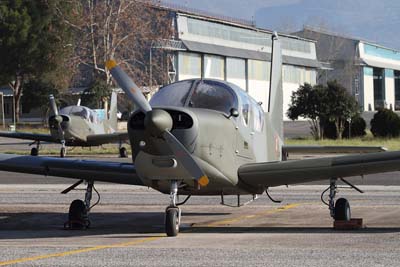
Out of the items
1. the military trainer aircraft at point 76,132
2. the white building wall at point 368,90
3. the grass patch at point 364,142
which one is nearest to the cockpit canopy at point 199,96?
the military trainer aircraft at point 76,132

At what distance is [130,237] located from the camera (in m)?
12.6

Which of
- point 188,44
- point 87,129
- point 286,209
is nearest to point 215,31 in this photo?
point 188,44

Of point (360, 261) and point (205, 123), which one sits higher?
point (205, 123)

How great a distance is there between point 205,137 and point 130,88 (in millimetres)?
1296

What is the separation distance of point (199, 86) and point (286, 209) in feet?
16.1

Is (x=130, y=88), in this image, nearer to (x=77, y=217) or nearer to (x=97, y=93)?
(x=77, y=217)

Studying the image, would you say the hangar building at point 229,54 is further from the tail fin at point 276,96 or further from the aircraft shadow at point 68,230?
the aircraft shadow at point 68,230

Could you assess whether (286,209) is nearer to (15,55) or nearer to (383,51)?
(15,55)

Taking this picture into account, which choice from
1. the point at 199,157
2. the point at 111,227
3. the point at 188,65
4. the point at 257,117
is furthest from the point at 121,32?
the point at 199,157

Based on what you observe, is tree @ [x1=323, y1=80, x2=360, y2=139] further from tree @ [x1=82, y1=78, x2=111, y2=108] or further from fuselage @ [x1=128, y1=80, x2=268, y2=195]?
fuselage @ [x1=128, y1=80, x2=268, y2=195]

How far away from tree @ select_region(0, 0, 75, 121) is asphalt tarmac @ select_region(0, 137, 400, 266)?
55484 millimetres

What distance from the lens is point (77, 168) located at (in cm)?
1409

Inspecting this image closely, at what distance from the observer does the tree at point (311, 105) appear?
5738cm

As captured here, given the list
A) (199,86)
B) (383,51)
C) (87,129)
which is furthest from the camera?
(383,51)
